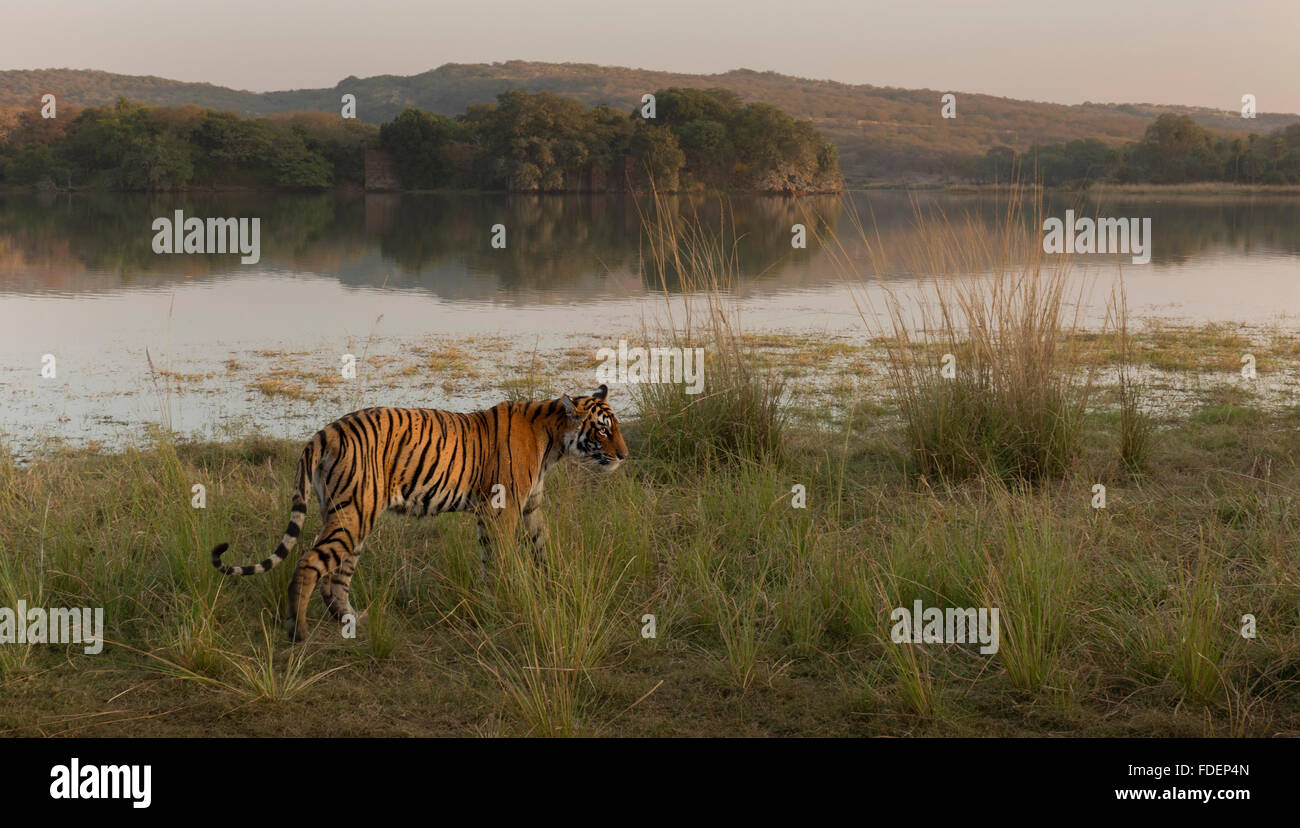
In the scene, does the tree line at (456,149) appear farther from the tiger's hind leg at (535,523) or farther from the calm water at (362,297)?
the tiger's hind leg at (535,523)

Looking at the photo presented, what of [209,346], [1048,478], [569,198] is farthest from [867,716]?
[569,198]

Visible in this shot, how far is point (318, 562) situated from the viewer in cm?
383

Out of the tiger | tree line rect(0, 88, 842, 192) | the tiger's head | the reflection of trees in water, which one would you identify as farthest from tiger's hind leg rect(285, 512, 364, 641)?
tree line rect(0, 88, 842, 192)

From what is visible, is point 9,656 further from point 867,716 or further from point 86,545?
point 867,716

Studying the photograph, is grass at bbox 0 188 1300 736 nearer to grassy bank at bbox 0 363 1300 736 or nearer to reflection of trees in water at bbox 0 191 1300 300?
grassy bank at bbox 0 363 1300 736

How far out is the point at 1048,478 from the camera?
5492 millimetres

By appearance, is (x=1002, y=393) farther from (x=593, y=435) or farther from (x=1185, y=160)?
(x=1185, y=160)

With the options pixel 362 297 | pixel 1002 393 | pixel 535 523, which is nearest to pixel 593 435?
pixel 535 523

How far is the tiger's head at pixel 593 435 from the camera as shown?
14.5ft

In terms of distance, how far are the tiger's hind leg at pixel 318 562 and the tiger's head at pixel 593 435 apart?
94 cm

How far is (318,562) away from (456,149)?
169ft

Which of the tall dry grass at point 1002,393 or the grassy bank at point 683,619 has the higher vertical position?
the tall dry grass at point 1002,393

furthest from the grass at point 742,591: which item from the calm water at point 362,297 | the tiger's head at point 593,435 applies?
the calm water at point 362,297

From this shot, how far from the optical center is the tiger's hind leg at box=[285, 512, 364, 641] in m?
3.82
